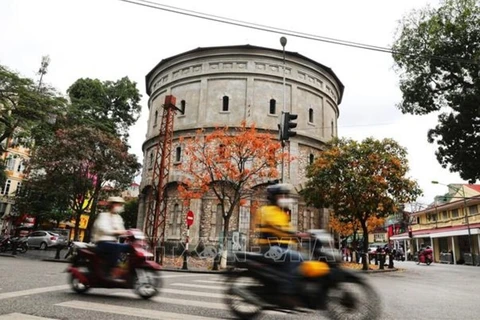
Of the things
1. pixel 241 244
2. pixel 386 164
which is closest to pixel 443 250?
pixel 386 164

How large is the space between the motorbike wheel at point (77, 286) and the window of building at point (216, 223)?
18.0 meters

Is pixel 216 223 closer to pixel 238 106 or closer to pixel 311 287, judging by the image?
pixel 238 106

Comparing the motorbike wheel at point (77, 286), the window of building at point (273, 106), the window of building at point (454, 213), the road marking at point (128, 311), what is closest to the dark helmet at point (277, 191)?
the road marking at point (128, 311)

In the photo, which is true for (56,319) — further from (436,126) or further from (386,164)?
(436,126)

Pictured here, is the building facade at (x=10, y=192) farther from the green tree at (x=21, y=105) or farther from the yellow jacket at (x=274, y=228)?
the yellow jacket at (x=274, y=228)

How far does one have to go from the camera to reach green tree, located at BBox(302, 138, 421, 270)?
19.7m

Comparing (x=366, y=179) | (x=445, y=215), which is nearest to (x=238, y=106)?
(x=366, y=179)

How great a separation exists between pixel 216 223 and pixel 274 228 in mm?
20584

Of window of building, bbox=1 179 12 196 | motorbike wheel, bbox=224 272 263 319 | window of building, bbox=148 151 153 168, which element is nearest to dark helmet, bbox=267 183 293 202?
motorbike wheel, bbox=224 272 263 319

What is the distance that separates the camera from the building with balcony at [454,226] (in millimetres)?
32219

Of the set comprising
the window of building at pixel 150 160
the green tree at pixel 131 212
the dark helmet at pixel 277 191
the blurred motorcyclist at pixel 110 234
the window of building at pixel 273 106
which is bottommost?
the blurred motorcyclist at pixel 110 234

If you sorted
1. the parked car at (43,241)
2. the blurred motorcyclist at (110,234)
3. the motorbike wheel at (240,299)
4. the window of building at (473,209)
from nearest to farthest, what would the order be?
the motorbike wheel at (240,299), the blurred motorcyclist at (110,234), the parked car at (43,241), the window of building at (473,209)

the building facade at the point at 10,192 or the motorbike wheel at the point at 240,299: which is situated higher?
the building facade at the point at 10,192

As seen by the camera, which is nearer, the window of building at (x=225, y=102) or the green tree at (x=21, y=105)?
the green tree at (x=21, y=105)
